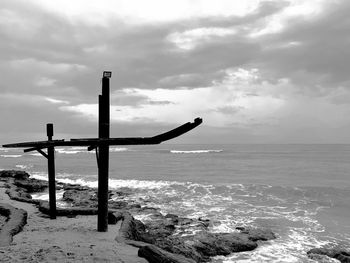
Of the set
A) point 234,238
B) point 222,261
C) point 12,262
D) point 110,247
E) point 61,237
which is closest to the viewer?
point 12,262

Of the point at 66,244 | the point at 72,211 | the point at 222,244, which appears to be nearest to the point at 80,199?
the point at 72,211

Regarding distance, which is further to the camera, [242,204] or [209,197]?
[209,197]

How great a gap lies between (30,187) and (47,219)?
16.2 metres

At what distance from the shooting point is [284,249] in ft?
44.4

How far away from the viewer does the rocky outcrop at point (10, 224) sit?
9133 millimetres

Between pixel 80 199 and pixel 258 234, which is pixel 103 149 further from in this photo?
pixel 80 199

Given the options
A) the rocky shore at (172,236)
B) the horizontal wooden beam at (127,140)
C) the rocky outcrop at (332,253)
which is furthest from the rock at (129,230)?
the rocky outcrop at (332,253)

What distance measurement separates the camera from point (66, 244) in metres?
8.84

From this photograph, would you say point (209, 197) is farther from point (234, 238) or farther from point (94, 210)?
point (94, 210)

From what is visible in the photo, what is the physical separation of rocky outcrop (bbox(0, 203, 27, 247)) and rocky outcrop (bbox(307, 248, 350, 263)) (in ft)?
34.7

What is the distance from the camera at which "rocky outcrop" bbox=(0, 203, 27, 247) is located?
913 cm

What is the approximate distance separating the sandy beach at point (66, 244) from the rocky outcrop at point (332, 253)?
25.2ft

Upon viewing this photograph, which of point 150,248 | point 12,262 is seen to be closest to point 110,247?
point 150,248

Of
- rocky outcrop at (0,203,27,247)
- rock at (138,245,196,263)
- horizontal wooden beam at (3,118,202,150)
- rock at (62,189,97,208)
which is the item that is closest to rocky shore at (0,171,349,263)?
rock at (138,245,196,263)
